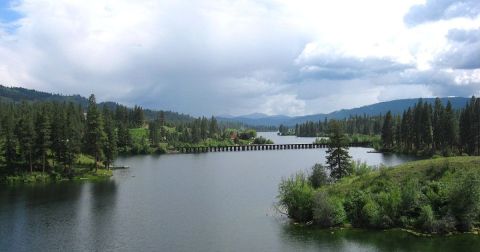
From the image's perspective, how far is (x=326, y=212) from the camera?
61344 mm

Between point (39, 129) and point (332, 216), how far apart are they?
80836 mm

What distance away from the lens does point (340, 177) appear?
276 ft

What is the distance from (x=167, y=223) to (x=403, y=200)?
32984mm

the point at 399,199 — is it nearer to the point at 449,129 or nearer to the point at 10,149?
the point at 10,149

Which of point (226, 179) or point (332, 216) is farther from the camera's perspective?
point (226, 179)

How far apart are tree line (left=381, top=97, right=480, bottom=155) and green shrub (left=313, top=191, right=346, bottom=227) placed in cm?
9688

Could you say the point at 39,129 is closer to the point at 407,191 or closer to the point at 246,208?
the point at 246,208

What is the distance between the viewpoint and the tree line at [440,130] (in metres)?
148

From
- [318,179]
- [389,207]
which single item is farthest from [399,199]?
[318,179]

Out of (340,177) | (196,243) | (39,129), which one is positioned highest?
(39,129)

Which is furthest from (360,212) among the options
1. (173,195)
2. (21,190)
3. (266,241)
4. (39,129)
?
(39,129)

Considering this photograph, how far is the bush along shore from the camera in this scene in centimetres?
5791

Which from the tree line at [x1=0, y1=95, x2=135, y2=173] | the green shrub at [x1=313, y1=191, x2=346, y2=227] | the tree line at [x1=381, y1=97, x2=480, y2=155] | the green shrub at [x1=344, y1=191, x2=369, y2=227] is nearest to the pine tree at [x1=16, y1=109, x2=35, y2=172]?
the tree line at [x1=0, y1=95, x2=135, y2=173]

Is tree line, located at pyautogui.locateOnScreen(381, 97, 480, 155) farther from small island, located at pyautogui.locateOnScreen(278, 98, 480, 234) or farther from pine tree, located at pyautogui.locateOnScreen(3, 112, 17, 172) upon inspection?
pine tree, located at pyautogui.locateOnScreen(3, 112, 17, 172)
